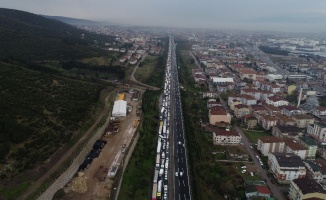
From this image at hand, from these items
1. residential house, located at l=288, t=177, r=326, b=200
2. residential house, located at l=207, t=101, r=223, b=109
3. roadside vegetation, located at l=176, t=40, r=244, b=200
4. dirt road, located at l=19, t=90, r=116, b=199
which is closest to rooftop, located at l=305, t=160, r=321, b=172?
residential house, located at l=288, t=177, r=326, b=200

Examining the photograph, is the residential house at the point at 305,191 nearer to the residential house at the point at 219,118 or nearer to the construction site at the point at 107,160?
the construction site at the point at 107,160

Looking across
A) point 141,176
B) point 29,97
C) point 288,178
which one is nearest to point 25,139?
point 29,97

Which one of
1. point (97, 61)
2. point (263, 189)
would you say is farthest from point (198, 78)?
point (263, 189)

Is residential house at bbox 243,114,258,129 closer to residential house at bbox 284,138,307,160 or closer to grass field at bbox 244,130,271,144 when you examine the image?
grass field at bbox 244,130,271,144

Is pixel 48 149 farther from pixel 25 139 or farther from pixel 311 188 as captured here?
pixel 311 188

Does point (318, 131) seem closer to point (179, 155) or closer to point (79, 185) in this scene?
point (179, 155)

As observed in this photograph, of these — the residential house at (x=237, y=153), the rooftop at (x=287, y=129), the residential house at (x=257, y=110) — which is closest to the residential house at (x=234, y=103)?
the residential house at (x=257, y=110)
